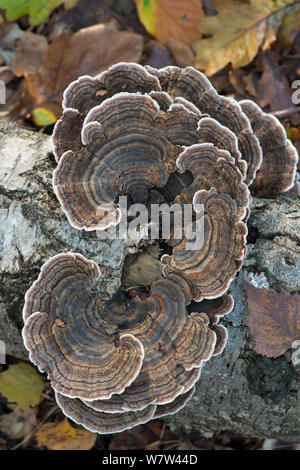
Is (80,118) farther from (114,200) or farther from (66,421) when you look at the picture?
(66,421)

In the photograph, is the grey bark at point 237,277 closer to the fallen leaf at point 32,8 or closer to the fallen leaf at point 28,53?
the fallen leaf at point 28,53

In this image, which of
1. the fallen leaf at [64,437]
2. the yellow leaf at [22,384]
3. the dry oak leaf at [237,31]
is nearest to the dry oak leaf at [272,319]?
the fallen leaf at [64,437]

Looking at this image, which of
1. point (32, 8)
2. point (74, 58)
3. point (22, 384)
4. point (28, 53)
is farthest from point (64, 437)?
point (32, 8)

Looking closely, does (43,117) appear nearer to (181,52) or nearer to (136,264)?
(181,52)

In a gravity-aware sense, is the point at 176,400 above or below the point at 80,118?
below

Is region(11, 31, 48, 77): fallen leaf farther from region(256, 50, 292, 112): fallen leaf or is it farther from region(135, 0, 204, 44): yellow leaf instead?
region(256, 50, 292, 112): fallen leaf

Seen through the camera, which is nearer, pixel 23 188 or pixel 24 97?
pixel 23 188

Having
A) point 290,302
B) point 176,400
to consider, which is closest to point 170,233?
point 290,302
